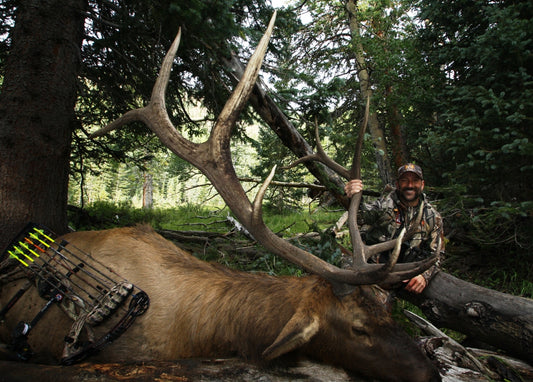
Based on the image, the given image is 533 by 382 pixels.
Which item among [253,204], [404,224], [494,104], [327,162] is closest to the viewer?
[253,204]

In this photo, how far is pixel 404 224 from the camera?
398 centimetres

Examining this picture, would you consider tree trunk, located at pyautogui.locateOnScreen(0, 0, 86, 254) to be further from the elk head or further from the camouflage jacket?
the camouflage jacket

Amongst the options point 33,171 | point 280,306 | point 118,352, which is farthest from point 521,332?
point 33,171

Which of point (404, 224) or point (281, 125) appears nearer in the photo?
point (404, 224)

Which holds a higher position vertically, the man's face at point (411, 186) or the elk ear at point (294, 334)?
the man's face at point (411, 186)

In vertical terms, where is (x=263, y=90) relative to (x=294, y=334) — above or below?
above

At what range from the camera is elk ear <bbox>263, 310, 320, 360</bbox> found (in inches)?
75.2

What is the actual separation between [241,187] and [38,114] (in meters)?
2.51

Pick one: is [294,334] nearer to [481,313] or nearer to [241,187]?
[241,187]

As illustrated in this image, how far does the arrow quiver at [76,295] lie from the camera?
2225mm

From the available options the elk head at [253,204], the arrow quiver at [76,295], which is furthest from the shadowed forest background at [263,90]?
the elk head at [253,204]

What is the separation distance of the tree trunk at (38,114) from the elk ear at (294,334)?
2.84 metres

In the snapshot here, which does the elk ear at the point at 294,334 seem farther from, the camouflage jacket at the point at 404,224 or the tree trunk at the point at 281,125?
the tree trunk at the point at 281,125

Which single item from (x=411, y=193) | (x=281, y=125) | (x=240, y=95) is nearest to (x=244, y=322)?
(x=240, y=95)
